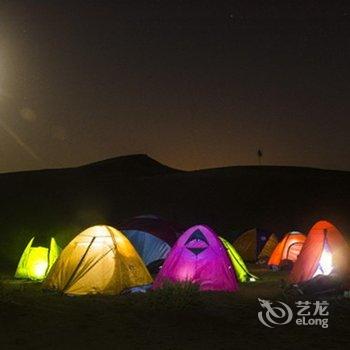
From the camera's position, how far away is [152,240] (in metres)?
18.8

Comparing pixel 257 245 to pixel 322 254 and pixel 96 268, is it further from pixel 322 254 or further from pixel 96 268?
pixel 96 268

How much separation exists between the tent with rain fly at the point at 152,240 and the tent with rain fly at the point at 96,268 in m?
4.51

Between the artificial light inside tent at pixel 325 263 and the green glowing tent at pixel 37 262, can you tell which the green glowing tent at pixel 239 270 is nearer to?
the artificial light inside tent at pixel 325 263

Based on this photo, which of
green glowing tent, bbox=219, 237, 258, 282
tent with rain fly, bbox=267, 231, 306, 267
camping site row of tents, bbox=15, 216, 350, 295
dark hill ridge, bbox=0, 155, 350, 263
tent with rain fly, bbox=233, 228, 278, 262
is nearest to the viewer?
camping site row of tents, bbox=15, 216, 350, 295

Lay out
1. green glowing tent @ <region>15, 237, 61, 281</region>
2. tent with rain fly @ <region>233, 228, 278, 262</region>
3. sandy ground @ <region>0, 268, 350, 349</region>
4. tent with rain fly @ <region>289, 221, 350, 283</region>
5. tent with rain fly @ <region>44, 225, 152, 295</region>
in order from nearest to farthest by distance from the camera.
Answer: sandy ground @ <region>0, 268, 350, 349</region>, tent with rain fly @ <region>44, 225, 152, 295</region>, tent with rain fly @ <region>289, 221, 350, 283</region>, green glowing tent @ <region>15, 237, 61, 281</region>, tent with rain fly @ <region>233, 228, 278, 262</region>

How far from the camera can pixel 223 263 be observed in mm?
14398

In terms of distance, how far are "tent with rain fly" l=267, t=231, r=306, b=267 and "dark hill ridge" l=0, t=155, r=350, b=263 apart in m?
13.8

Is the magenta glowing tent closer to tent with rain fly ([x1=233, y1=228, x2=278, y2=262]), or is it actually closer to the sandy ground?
the sandy ground

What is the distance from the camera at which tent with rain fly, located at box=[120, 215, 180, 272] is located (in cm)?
1861

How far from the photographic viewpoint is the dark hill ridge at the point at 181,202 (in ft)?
132

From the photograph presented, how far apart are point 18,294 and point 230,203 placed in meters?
36.7

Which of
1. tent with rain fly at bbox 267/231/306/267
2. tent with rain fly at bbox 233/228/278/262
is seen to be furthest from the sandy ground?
tent with rain fly at bbox 233/228/278/262

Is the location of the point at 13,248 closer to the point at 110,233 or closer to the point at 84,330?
the point at 110,233

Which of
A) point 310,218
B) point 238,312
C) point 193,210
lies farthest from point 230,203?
point 238,312
